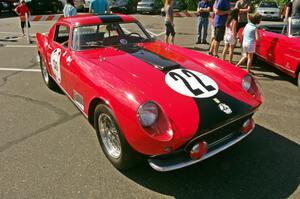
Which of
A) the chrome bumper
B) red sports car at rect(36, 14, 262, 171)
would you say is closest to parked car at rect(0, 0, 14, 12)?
red sports car at rect(36, 14, 262, 171)

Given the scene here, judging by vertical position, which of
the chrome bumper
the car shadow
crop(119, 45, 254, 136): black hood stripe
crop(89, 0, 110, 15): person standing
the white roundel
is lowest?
the car shadow

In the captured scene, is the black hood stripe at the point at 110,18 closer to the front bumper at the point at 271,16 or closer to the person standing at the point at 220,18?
the person standing at the point at 220,18

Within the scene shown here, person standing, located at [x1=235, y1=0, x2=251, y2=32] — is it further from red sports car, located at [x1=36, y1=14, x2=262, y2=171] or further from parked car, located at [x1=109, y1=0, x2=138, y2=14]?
parked car, located at [x1=109, y1=0, x2=138, y2=14]

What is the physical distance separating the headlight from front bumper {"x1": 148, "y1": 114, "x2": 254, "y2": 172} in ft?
1.15

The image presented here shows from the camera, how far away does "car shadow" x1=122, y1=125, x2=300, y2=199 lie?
9.15 ft

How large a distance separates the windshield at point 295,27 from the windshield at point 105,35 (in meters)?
2.94

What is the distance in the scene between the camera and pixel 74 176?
10.1ft

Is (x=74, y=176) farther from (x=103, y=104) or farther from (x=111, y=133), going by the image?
(x=103, y=104)

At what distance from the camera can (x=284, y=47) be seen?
5.68 m

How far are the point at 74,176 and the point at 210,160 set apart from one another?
57.7 inches

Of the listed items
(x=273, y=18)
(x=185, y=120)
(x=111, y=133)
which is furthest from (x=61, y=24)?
(x=273, y=18)

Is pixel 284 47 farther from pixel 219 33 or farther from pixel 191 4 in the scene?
pixel 191 4

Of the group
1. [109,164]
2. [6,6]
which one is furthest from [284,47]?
[6,6]

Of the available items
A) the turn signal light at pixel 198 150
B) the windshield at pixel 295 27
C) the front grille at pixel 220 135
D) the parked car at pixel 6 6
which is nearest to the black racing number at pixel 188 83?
the front grille at pixel 220 135
